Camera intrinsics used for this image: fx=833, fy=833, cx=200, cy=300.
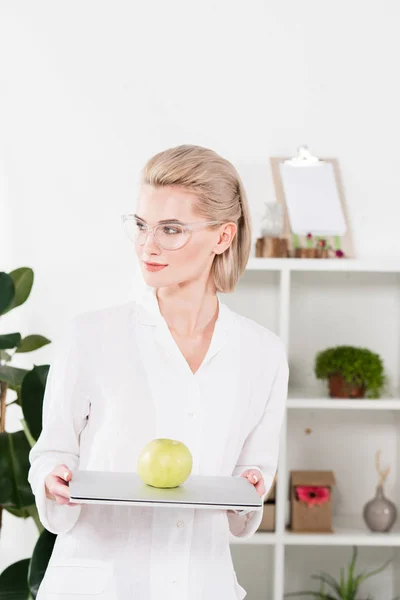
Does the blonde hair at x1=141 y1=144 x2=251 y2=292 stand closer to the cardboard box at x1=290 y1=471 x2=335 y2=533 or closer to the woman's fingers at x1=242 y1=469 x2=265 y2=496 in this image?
the woman's fingers at x1=242 y1=469 x2=265 y2=496

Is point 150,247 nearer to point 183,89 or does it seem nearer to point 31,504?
point 31,504

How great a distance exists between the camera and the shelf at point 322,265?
2.87 metres

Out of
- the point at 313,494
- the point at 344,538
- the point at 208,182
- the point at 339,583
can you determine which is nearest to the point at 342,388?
the point at 313,494

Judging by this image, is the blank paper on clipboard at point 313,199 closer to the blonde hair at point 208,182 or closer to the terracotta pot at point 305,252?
the terracotta pot at point 305,252

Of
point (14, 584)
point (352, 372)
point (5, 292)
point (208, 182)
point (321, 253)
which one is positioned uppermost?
point (208, 182)

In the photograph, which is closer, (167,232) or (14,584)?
(167,232)

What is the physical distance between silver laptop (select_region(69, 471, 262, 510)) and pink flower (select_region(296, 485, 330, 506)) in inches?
61.5

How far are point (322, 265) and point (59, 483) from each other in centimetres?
167

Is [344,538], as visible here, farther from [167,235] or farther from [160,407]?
[167,235]

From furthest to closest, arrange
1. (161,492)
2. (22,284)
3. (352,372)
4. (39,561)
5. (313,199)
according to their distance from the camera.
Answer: (313,199)
(352,372)
(22,284)
(39,561)
(161,492)

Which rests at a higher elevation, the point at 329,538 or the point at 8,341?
the point at 8,341

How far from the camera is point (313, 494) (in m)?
2.97

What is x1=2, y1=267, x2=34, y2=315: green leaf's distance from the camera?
110 inches

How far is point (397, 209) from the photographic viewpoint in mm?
3207
